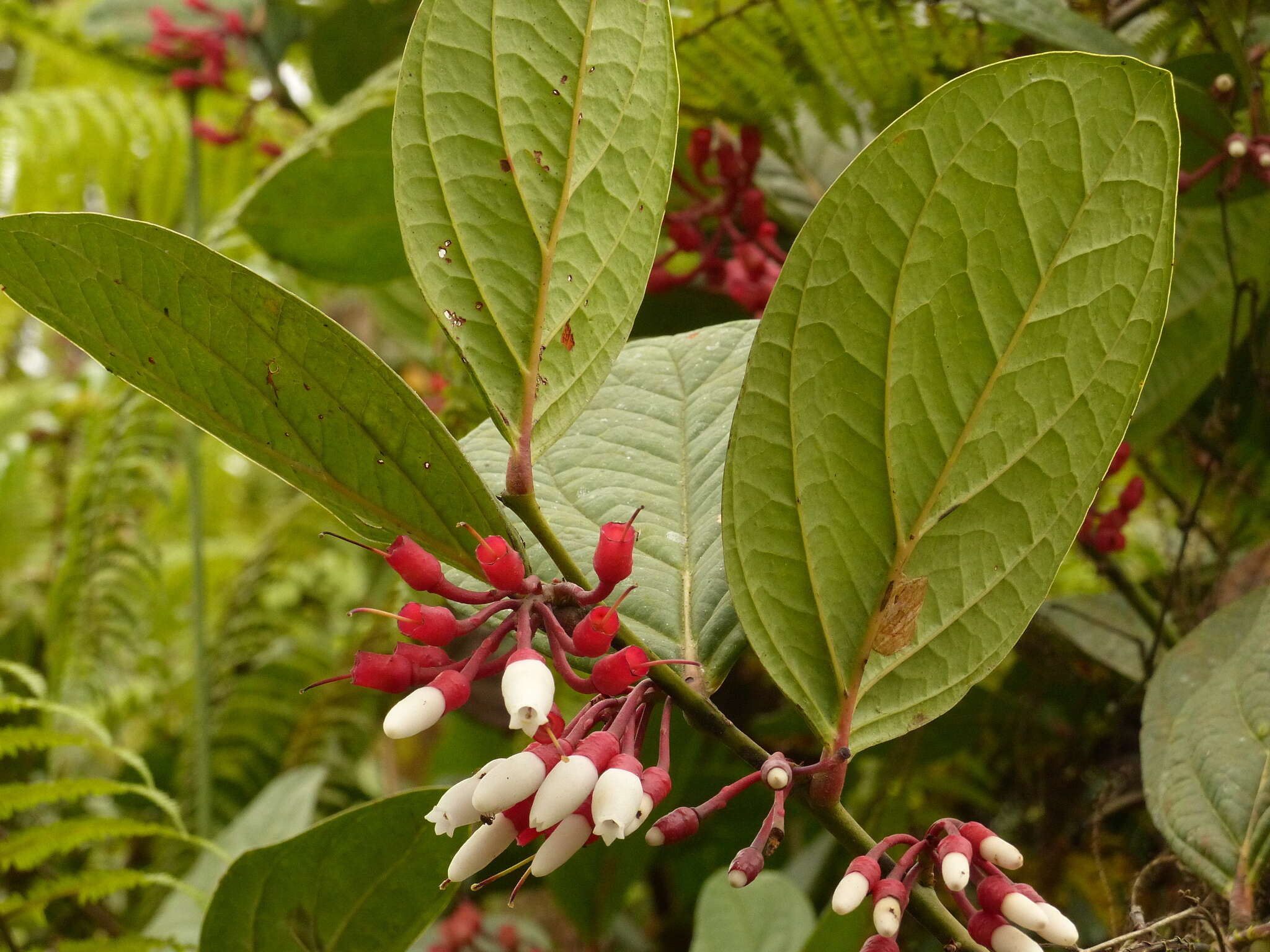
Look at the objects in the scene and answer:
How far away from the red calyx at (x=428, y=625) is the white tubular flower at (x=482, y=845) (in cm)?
8

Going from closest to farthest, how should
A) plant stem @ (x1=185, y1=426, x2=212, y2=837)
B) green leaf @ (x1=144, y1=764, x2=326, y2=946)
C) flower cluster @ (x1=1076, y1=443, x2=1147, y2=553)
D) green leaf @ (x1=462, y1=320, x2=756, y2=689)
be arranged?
green leaf @ (x1=462, y1=320, x2=756, y2=689) → flower cluster @ (x1=1076, y1=443, x2=1147, y2=553) → green leaf @ (x1=144, y1=764, x2=326, y2=946) → plant stem @ (x1=185, y1=426, x2=212, y2=837)

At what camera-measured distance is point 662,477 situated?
25.5 inches

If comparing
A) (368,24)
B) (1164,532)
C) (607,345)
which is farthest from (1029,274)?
(368,24)

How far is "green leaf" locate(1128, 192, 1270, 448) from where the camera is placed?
3.17 feet

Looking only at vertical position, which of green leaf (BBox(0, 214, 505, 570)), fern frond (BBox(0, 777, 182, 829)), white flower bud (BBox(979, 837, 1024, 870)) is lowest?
fern frond (BBox(0, 777, 182, 829))

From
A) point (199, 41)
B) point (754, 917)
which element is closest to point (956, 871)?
point (754, 917)

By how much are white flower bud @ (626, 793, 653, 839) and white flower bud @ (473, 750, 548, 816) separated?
0.04m

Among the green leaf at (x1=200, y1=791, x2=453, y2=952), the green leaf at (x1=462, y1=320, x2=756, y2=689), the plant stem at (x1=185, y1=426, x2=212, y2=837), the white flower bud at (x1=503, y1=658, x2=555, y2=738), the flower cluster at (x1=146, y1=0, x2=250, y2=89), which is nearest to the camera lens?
the white flower bud at (x1=503, y1=658, x2=555, y2=738)

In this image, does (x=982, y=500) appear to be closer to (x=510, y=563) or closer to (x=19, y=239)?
(x=510, y=563)

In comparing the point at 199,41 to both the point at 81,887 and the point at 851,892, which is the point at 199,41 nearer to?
the point at 81,887

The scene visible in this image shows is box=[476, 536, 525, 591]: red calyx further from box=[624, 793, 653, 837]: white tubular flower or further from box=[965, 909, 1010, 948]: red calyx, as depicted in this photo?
box=[965, 909, 1010, 948]: red calyx

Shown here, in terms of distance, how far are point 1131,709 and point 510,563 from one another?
0.82 meters

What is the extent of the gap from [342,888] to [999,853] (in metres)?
0.41

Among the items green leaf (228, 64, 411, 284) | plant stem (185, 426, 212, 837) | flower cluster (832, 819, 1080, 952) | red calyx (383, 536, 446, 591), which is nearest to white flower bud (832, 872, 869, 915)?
flower cluster (832, 819, 1080, 952)
